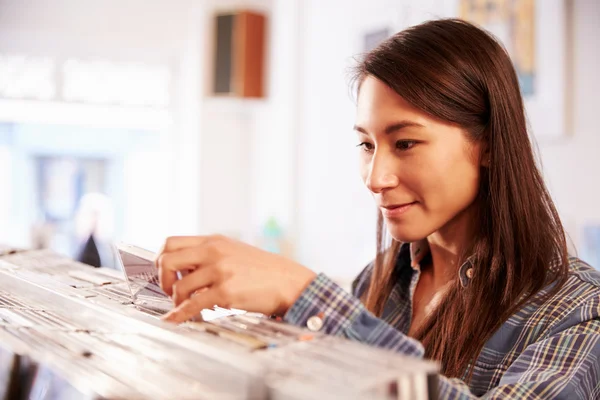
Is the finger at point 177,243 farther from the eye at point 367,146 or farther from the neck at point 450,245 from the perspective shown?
the neck at point 450,245

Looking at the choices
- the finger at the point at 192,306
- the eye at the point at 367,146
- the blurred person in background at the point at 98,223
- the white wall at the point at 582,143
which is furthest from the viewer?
the blurred person in background at the point at 98,223

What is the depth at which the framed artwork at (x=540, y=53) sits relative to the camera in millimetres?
2695

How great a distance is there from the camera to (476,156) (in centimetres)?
101

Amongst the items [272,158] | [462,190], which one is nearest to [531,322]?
[462,190]

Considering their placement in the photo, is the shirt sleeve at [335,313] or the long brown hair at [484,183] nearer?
the shirt sleeve at [335,313]

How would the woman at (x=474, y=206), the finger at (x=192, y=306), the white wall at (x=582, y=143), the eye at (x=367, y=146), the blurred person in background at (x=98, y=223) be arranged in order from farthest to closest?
the blurred person in background at (x=98, y=223) → the white wall at (x=582, y=143) → the eye at (x=367, y=146) → the woman at (x=474, y=206) → the finger at (x=192, y=306)

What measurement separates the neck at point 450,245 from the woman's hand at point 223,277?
1.89 ft

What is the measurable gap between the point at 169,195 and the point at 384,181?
13.4ft

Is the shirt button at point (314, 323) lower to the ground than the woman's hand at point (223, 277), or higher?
lower

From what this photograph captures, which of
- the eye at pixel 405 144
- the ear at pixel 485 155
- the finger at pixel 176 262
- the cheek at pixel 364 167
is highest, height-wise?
the eye at pixel 405 144

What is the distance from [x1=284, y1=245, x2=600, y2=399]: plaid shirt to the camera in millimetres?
524

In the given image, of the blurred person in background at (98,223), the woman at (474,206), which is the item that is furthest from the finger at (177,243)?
the blurred person in background at (98,223)

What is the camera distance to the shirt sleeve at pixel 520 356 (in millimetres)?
507

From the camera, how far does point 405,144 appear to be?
36.4 inches
